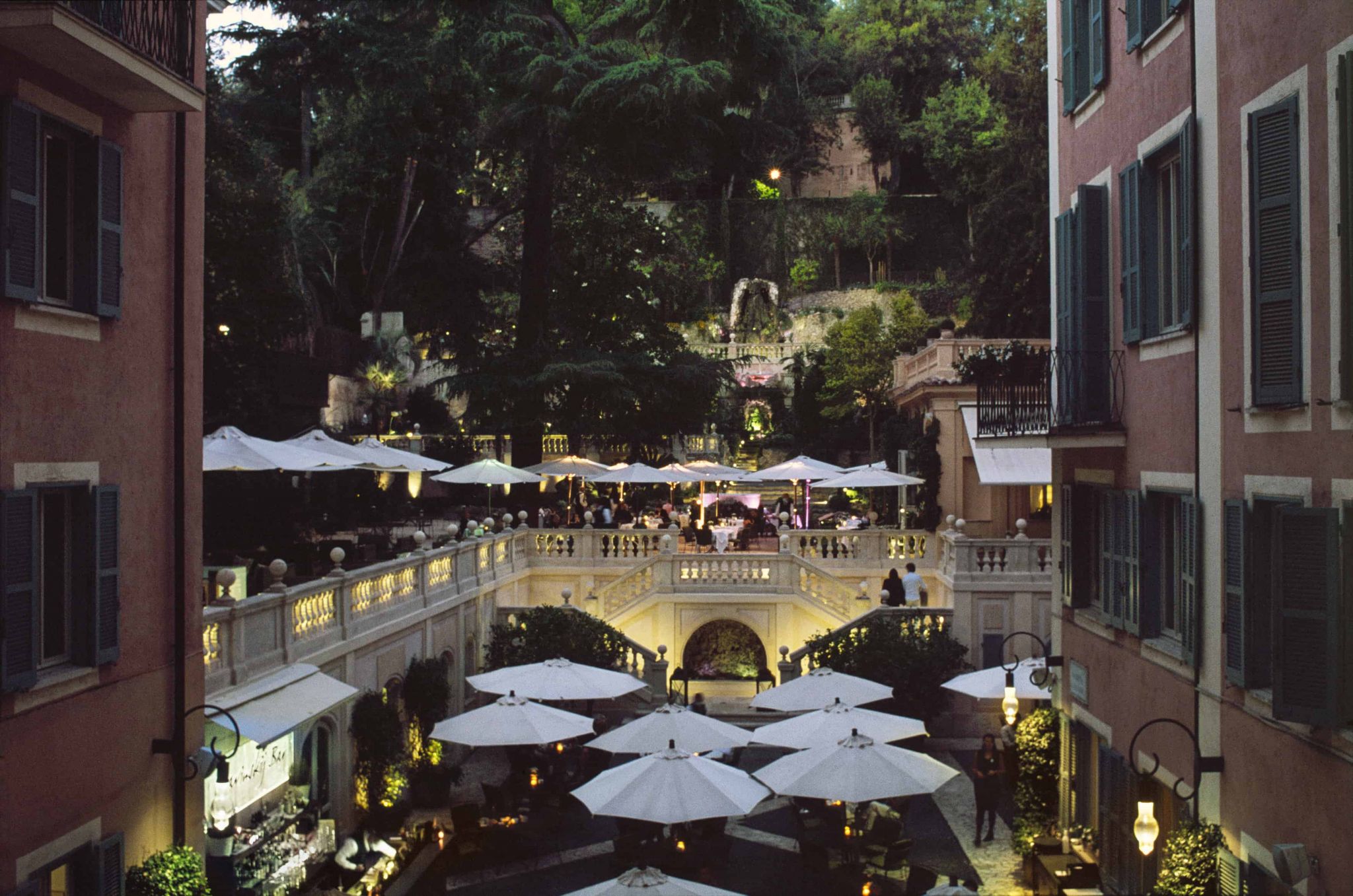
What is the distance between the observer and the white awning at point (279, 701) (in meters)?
12.6

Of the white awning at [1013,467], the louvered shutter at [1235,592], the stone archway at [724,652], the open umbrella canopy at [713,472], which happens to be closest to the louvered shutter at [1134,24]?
the louvered shutter at [1235,592]

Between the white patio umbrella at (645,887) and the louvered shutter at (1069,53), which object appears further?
the louvered shutter at (1069,53)

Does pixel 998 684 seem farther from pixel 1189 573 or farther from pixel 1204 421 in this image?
pixel 1204 421

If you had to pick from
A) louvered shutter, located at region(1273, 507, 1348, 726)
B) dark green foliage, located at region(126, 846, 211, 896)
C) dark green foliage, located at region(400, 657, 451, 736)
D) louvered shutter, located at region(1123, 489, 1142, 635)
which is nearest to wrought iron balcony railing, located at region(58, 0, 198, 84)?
dark green foliage, located at region(126, 846, 211, 896)

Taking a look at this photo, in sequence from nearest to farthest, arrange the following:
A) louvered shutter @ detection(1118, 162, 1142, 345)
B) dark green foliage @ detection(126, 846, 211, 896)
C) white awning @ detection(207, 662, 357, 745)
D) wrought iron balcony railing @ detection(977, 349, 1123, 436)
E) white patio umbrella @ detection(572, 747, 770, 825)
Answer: dark green foliage @ detection(126, 846, 211, 896), louvered shutter @ detection(1118, 162, 1142, 345), white awning @ detection(207, 662, 357, 745), wrought iron balcony railing @ detection(977, 349, 1123, 436), white patio umbrella @ detection(572, 747, 770, 825)

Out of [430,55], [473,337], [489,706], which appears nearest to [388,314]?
[473,337]

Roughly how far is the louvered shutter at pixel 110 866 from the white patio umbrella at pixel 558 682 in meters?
8.50

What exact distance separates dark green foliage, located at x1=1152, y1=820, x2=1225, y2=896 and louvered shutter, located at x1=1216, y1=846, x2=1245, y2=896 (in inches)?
1.0

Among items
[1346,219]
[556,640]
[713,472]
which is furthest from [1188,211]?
[713,472]

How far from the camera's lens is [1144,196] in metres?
11.7

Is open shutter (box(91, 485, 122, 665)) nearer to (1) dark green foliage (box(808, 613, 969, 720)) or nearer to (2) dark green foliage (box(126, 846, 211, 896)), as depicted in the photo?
(2) dark green foliage (box(126, 846, 211, 896))

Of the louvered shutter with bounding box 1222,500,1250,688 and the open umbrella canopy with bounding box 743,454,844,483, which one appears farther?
the open umbrella canopy with bounding box 743,454,844,483

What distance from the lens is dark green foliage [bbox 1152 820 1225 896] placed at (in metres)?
9.74

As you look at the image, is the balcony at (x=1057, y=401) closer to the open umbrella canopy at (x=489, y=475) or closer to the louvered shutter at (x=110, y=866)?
the louvered shutter at (x=110, y=866)
